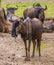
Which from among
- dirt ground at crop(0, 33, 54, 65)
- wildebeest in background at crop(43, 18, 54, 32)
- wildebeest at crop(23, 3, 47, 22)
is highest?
wildebeest at crop(23, 3, 47, 22)

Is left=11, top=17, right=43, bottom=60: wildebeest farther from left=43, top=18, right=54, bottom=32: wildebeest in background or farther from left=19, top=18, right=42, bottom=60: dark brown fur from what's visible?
left=43, top=18, right=54, bottom=32: wildebeest in background

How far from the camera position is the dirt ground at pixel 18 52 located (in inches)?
472

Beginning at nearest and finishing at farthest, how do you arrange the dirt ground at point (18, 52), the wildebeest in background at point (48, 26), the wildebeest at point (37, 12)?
the dirt ground at point (18, 52) < the wildebeest at point (37, 12) < the wildebeest in background at point (48, 26)

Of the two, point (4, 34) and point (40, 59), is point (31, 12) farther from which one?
point (40, 59)

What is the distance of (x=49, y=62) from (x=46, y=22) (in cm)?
901

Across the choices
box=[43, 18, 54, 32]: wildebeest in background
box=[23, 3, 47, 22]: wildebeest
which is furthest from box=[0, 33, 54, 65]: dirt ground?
box=[43, 18, 54, 32]: wildebeest in background

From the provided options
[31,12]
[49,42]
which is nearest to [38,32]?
[49,42]

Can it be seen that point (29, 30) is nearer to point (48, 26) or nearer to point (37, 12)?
point (37, 12)

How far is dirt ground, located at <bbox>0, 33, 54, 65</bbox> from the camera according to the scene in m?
12.0

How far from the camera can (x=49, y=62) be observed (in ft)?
39.3

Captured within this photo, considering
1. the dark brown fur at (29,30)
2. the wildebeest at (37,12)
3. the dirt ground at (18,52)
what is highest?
the dark brown fur at (29,30)

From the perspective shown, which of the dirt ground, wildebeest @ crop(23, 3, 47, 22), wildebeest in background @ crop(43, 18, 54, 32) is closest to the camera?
the dirt ground

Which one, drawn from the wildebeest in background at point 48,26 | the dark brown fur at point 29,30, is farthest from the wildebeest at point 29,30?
the wildebeest in background at point 48,26

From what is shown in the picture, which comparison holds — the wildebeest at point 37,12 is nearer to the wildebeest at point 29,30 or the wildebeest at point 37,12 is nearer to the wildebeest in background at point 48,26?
the wildebeest in background at point 48,26
